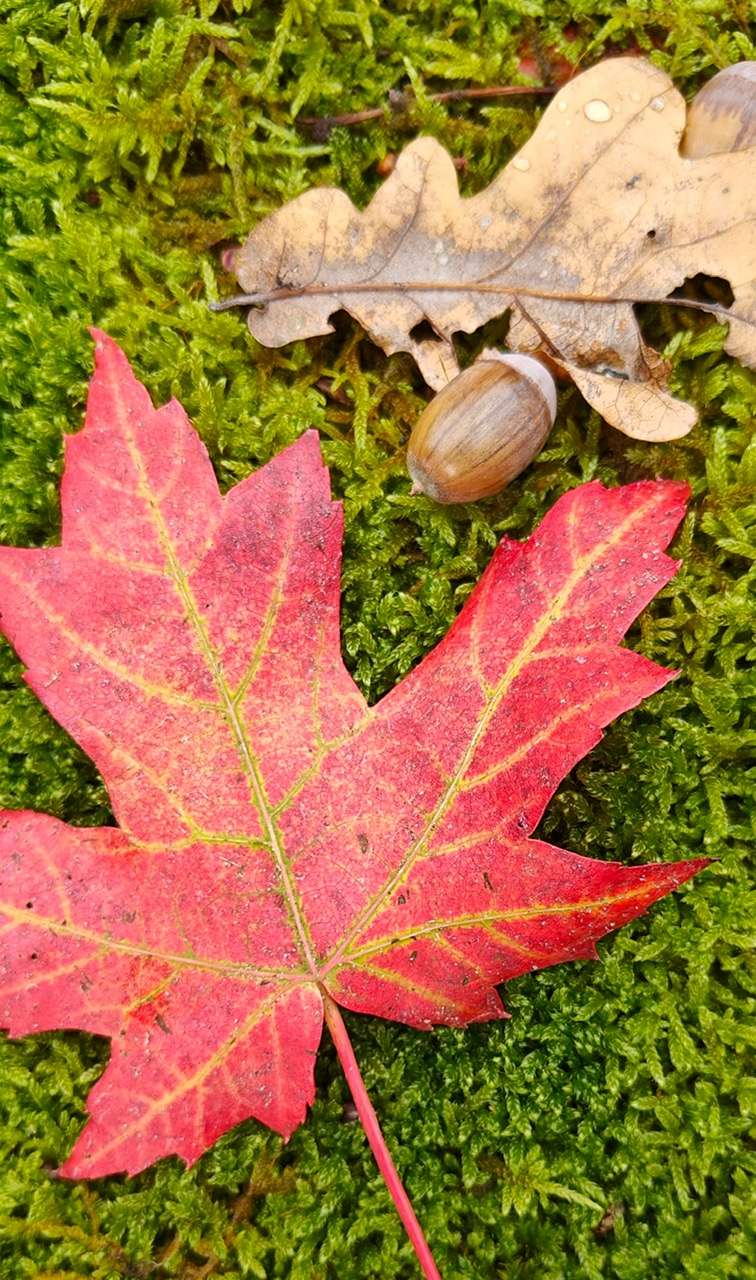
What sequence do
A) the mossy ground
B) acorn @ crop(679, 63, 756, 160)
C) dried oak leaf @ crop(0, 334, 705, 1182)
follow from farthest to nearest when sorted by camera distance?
acorn @ crop(679, 63, 756, 160) < the mossy ground < dried oak leaf @ crop(0, 334, 705, 1182)

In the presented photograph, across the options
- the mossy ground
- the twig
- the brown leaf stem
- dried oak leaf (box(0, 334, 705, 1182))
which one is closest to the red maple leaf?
dried oak leaf (box(0, 334, 705, 1182))

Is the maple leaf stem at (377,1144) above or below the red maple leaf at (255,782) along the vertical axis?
below

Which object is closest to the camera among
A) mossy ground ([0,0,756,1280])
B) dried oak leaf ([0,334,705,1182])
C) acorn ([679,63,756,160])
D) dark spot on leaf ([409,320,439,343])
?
dried oak leaf ([0,334,705,1182])

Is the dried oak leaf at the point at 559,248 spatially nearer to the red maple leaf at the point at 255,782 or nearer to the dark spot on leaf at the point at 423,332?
the dark spot on leaf at the point at 423,332

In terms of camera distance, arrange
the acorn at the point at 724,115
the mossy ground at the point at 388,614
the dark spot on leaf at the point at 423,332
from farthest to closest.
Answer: the dark spot on leaf at the point at 423,332 → the acorn at the point at 724,115 → the mossy ground at the point at 388,614


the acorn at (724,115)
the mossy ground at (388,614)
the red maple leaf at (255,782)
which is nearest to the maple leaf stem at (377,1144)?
the red maple leaf at (255,782)

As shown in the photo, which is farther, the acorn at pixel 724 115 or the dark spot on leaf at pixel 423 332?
the dark spot on leaf at pixel 423 332

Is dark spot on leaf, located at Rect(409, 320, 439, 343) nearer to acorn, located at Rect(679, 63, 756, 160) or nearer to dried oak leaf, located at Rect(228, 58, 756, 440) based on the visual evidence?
dried oak leaf, located at Rect(228, 58, 756, 440)

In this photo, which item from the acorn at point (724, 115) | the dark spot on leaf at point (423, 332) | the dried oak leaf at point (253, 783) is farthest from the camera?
the dark spot on leaf at point (423, 332)

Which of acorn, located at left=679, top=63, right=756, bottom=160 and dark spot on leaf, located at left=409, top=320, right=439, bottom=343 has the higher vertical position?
acorn, located at left=679, top=63, right=756, bottom=160

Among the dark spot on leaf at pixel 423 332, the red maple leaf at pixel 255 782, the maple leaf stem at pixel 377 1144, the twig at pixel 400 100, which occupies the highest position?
the twig at pixel 400 100
